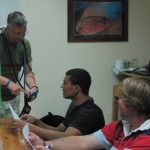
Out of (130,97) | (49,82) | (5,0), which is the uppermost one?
(5,0)

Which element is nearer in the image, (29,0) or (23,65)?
(23,65)

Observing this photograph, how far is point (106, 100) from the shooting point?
4.64 metres

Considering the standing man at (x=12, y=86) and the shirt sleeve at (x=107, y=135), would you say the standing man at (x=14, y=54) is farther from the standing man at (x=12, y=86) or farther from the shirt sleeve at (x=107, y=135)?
the shirt sleeve at (x=107, y=135)

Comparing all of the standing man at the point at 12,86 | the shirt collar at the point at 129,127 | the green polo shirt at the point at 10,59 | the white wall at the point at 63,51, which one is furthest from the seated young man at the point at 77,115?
the white wall at the point at 63,51

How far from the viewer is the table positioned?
6.35 ft

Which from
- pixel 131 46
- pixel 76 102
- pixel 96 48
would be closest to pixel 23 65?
pixel 76 102

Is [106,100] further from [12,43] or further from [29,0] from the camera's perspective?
[12,43]

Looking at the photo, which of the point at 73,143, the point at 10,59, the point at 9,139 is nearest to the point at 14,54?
the point at 10,59

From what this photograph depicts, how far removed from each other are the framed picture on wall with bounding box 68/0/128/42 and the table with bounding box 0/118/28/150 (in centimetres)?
220

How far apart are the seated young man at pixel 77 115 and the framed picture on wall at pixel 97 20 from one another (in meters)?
1.84

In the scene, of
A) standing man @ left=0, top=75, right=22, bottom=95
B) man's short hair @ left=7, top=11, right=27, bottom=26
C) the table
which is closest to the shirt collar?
the table

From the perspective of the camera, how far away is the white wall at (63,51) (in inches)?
169

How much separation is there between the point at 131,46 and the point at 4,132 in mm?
2698

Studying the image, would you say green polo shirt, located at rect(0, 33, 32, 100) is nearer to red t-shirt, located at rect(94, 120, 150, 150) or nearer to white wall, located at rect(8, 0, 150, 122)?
red t-shirt, located at rect(94, 120, 150, 150)
